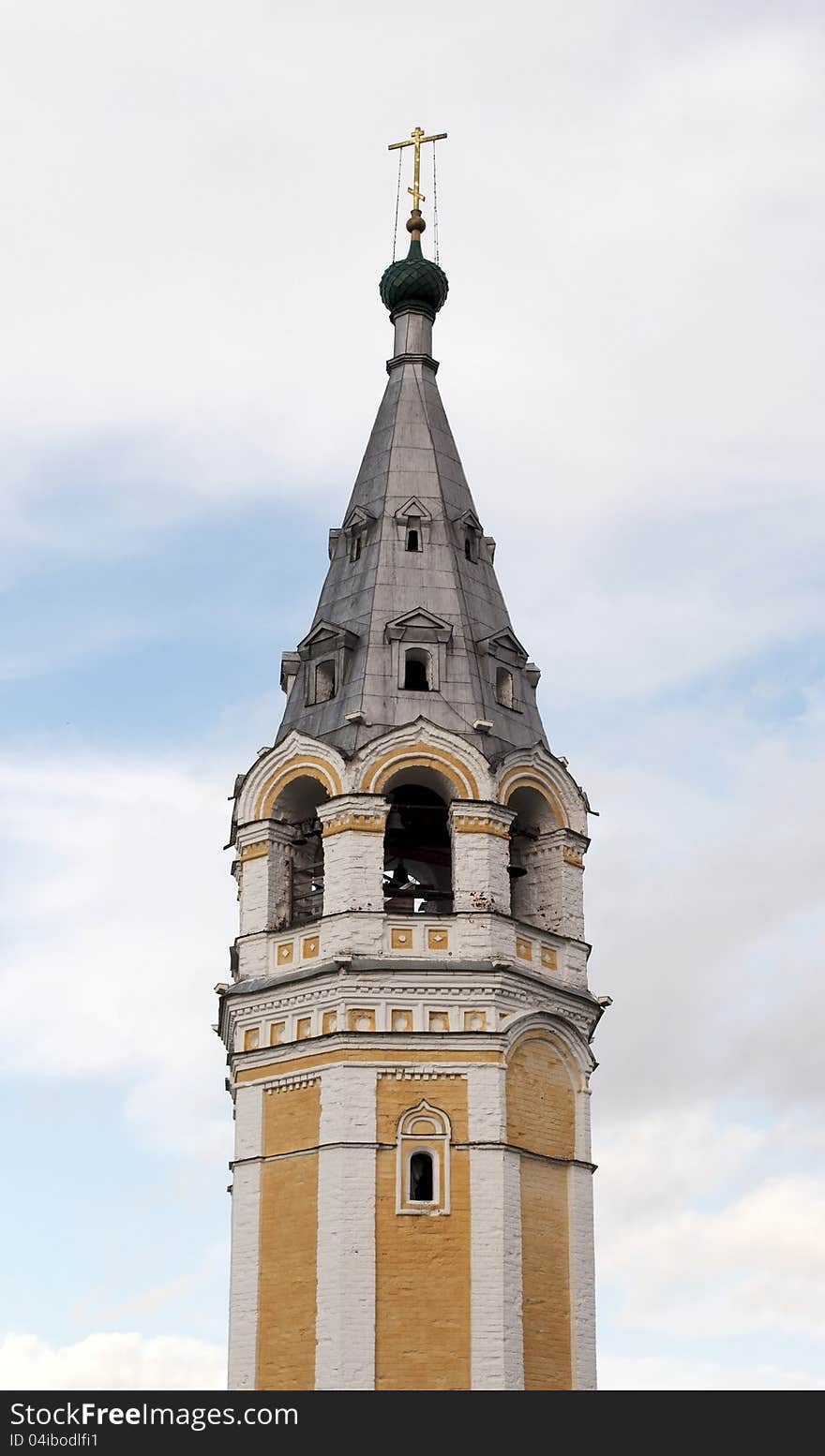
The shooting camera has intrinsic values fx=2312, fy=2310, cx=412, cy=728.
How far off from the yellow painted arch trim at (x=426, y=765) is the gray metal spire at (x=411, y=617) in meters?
0.47

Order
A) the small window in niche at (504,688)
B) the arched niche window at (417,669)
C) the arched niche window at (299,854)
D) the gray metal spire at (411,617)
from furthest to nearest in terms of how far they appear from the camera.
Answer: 1. the small window in niche at (504,688)
2. the arched niche window at (417,669)
3. the gray metal spire at (411,617)
4. the arched niche window at (299,854)

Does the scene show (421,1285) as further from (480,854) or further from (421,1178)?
(480,854)

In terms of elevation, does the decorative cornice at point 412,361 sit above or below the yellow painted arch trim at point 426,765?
above

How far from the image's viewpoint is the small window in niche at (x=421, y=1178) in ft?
108

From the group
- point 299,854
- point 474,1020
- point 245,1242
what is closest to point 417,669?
point 299,854

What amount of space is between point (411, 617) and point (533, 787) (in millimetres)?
3353

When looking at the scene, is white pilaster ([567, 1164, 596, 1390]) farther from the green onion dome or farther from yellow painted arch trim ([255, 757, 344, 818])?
the green onion dome

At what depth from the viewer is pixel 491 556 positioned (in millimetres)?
39406

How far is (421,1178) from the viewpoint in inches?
1297

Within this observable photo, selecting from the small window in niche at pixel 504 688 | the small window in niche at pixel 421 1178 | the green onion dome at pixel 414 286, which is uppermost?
the green onion dome at pixel 414 286

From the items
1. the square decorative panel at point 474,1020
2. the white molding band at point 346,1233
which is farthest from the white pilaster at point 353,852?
the white molding band at point 346,1233

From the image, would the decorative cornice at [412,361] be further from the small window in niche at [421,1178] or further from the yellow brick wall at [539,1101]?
the small window in niche at [421,1178]
